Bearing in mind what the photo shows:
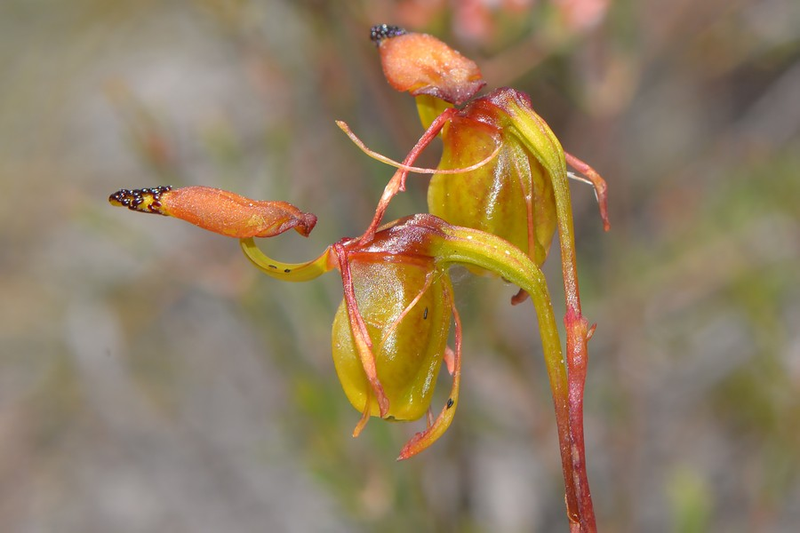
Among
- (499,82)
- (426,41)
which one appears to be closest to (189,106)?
(499,82)

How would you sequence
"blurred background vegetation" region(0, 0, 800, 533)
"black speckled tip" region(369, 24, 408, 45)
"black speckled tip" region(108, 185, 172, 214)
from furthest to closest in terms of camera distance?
"blurred background vegetation" region(0, 0, 800, 533), "black speckled tip" region(369, 24, 408, 45), "black speckled tip" region(108, 185, 172, 214)

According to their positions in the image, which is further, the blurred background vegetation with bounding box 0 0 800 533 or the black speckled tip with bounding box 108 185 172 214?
the blurred background vegetation with bounding box 0 0 800 533

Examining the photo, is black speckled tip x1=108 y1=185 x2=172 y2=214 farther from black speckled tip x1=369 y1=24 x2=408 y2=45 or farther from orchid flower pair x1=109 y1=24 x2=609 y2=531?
black speckled tip x1=369 y1=24 x2=408 y2=45

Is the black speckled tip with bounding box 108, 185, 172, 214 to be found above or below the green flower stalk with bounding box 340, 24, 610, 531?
below

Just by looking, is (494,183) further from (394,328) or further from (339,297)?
(339,297)

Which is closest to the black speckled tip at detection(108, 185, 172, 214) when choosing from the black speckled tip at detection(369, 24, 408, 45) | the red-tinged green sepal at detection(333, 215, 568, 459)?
the red-tinged green sepal at detection(333, 215, 568, 459)

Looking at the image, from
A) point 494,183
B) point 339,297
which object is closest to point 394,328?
point 494,183

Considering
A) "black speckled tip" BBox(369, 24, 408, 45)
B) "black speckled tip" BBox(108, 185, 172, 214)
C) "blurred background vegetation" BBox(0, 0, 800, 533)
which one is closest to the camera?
"black speckled tip" BBox(108, 185, 172, 214)

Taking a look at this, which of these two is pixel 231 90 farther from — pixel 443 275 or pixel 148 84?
pixel 443 275

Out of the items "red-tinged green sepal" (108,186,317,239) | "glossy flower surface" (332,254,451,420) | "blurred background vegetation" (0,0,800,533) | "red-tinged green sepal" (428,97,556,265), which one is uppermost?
"blurred background vegetation" (0,0,800,533)
